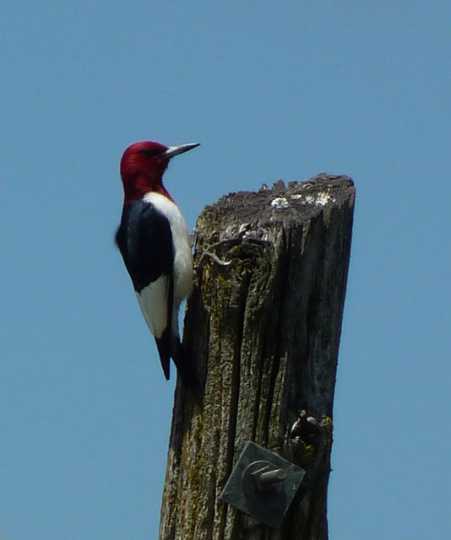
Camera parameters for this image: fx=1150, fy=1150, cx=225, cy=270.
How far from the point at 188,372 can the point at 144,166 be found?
3.19m

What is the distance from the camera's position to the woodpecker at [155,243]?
601cm

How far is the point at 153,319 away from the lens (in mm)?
6328

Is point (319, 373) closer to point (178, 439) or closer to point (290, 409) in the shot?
point (290, 409)

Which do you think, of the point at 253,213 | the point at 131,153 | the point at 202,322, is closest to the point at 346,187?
the point at 253,213

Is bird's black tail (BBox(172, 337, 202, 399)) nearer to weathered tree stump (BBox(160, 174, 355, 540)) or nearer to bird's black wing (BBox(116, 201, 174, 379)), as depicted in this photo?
weathered tree stump (BBox(160, 174, 355, 540))

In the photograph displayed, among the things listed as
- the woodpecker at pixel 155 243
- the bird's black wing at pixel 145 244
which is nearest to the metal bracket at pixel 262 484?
the woodpecker at pixel 155 243

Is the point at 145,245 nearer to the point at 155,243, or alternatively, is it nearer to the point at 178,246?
the point at 155,243

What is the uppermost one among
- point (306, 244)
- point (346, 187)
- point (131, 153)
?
point (131, 153)

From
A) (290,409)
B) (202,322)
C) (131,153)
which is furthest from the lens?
(131,153)

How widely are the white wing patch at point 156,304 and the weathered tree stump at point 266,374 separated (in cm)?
163

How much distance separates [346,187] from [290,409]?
3.56 feet

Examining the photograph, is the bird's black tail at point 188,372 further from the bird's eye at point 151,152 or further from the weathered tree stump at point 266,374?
the bird's eye at point 151,152

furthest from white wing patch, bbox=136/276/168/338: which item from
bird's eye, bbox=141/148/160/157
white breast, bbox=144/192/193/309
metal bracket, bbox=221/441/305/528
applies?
metal bracket, bbox=221/441/305/528

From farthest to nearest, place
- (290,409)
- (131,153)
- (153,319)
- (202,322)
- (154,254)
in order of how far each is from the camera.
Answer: (131,153), (154,254), (153,319), (202,322), (290,409)
